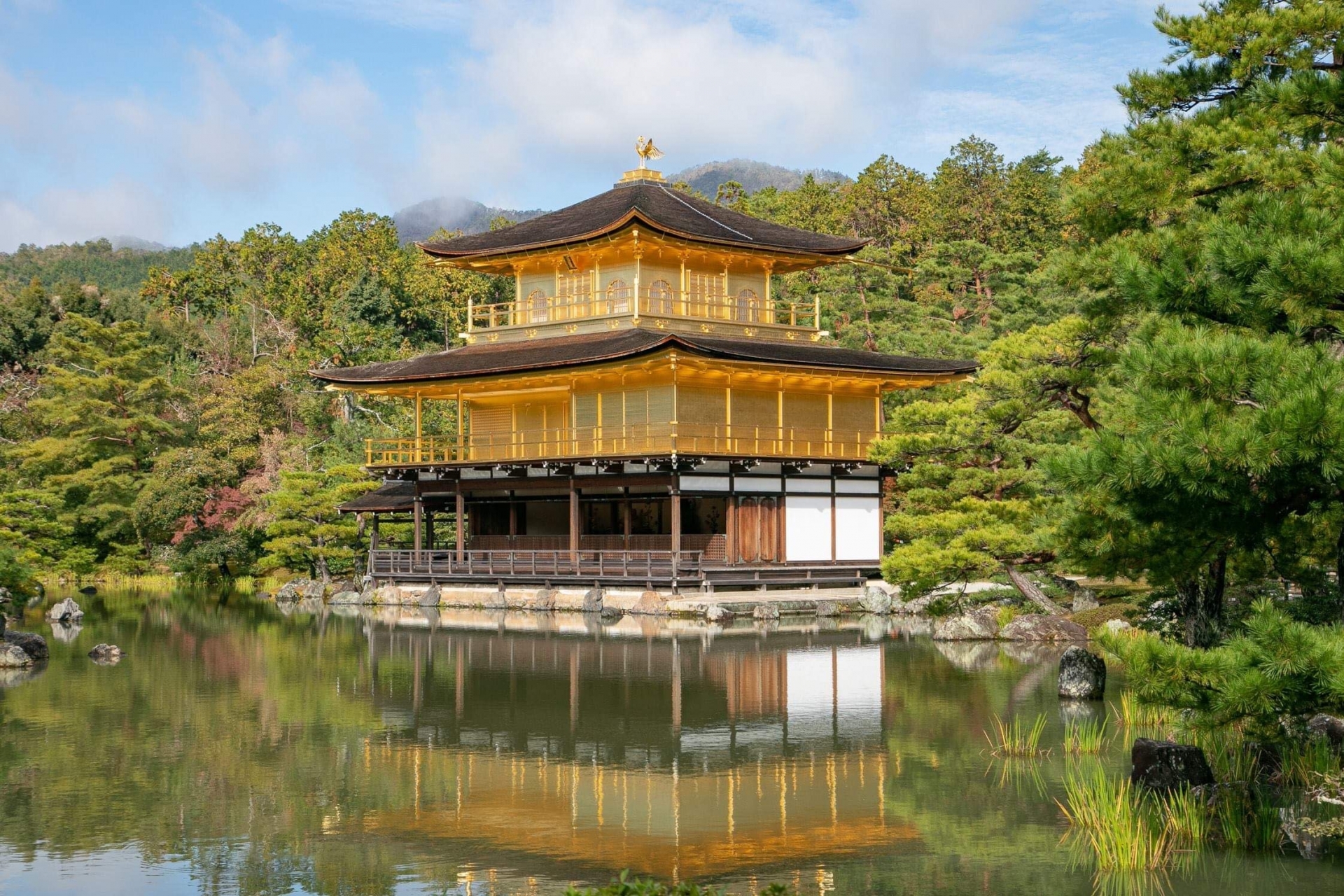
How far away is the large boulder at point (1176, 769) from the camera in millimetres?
10430

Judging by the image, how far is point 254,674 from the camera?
67.3 ft

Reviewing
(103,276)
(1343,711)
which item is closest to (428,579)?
(1343,711)

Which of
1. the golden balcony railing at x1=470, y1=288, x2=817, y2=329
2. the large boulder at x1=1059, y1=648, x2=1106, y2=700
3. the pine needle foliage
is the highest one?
the golden balcony railing at x1=470, y1=288, x2=817, y2=329

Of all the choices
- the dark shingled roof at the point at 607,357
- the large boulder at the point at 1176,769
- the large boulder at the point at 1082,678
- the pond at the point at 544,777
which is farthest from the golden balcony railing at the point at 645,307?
the large boulder at the point at 1176,769

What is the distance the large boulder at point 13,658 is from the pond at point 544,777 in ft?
2.30

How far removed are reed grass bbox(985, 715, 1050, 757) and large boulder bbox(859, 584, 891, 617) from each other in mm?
16976

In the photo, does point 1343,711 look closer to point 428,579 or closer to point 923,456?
point 923,456

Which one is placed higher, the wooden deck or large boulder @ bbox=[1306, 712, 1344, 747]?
the wooden deck

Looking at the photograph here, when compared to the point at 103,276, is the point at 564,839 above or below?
below

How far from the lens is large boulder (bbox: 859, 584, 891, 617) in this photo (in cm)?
3152

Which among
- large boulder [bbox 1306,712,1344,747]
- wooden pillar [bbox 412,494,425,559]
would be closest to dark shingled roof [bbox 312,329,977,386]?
wooden pillar [bbox 412,494,425,559]

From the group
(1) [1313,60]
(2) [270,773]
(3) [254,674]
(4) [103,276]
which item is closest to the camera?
(1) [1313,60]

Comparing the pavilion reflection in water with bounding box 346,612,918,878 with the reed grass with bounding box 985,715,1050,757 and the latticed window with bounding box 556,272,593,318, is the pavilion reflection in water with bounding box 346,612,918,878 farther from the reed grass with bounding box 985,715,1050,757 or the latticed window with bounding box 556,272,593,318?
the latticed window with bounding box 556,272,593,318

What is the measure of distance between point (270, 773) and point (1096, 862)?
7168mm
